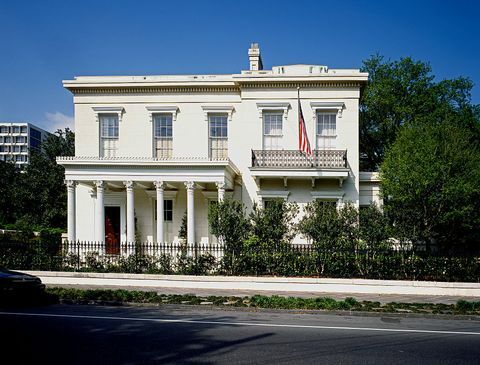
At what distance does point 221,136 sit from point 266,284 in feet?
35.5

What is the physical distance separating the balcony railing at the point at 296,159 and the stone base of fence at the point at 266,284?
314 inches

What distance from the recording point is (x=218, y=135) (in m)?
24.5

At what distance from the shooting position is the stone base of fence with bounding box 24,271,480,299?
15.2 meters

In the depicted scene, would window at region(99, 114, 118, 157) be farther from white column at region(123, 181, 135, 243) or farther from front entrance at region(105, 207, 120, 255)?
white column at region(123, 181, 135, 243)

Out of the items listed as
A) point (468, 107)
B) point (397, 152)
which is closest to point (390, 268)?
point (397, 152)

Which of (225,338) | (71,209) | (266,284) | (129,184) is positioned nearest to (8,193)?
(71,209)

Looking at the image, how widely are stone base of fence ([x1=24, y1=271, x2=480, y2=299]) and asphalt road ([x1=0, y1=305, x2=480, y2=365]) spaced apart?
3890mm

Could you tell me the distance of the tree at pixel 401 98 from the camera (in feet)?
100

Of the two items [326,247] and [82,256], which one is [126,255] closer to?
[82,256]

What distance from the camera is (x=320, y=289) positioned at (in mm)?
15609

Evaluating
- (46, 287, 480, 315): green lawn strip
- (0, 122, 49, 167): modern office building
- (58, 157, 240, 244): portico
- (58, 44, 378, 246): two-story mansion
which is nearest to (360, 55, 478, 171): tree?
(58, 44, 378, 246): two-story mansion

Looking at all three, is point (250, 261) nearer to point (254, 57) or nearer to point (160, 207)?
point (160, 207)

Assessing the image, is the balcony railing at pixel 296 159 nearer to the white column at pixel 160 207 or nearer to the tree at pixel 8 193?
the white column at pixel 160 207

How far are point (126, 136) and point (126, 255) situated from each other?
881 cm
